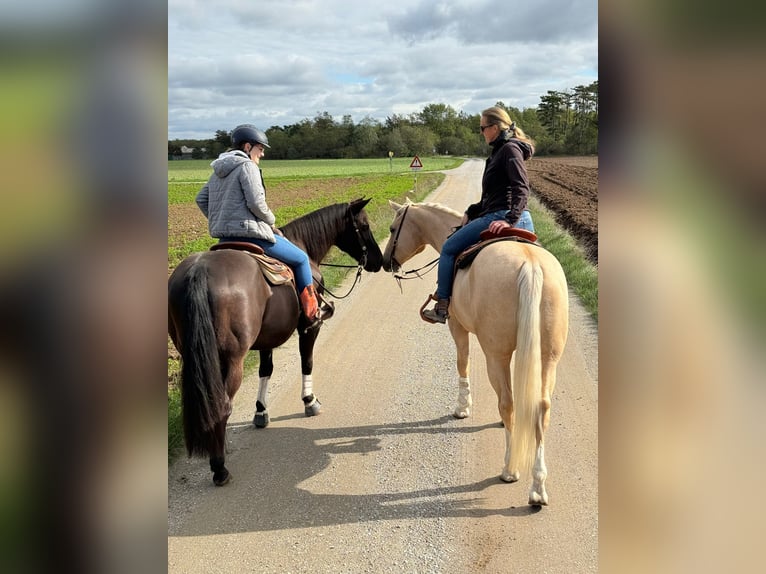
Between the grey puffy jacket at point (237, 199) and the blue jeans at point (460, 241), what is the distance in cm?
173

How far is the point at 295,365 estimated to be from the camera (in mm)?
7316

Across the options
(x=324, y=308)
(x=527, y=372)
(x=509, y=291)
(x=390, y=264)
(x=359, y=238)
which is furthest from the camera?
(x=390, y=264)

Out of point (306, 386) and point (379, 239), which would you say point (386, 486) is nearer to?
point (306, 386)

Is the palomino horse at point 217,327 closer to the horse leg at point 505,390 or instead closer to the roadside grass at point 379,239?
the roadside grass at point 379,239

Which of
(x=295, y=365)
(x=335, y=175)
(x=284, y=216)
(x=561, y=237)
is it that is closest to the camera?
(x=295, y=365)

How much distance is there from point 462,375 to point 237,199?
116 inches

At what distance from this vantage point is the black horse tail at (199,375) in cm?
427

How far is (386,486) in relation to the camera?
4.68 meters

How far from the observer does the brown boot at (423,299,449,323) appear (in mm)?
5645

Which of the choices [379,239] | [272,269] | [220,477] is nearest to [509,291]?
[272,269]

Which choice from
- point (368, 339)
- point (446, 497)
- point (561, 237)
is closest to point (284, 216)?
point (561, 237)

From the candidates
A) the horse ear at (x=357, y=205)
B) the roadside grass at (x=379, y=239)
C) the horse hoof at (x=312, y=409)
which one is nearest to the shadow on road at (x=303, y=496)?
the horse hoof at (x=312, y=409)
